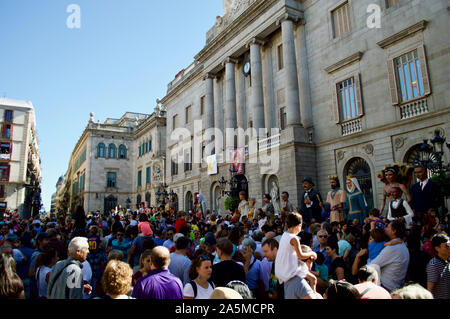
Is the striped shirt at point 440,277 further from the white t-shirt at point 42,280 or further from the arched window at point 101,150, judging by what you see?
the arched window at point 101,150

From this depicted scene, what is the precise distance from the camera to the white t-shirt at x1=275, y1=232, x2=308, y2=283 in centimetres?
394

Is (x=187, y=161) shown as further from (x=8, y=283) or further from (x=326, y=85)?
(x=8, y=283)

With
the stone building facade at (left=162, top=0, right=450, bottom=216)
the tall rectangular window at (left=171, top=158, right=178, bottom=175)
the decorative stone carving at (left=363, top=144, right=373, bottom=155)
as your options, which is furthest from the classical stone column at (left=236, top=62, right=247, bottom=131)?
the tall rectangular window at (left=171, top=158, right=178, bottom=175)

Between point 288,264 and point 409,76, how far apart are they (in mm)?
14329

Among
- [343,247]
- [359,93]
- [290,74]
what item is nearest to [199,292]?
[343,247]

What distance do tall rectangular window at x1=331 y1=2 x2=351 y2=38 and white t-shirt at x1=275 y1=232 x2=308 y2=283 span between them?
17.1 meters

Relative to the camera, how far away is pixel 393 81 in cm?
1539

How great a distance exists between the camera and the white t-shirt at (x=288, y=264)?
394cm

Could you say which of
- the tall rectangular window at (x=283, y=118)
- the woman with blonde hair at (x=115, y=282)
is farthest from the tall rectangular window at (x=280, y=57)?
the woman with blonde hair at (x=115, y=282)

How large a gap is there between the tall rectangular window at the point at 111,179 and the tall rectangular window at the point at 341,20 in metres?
39.5

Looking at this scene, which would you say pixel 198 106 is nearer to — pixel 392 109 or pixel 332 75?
pixel 332 75

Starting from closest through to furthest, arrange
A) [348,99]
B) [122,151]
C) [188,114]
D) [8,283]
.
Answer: [8,283], [348,99], [188,114], [122,151]

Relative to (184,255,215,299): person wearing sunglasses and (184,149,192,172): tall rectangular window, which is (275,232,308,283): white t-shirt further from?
(184,149,192,172): tall rectangular window

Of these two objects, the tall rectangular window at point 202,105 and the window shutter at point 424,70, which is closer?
the window shutter at point 424,70
